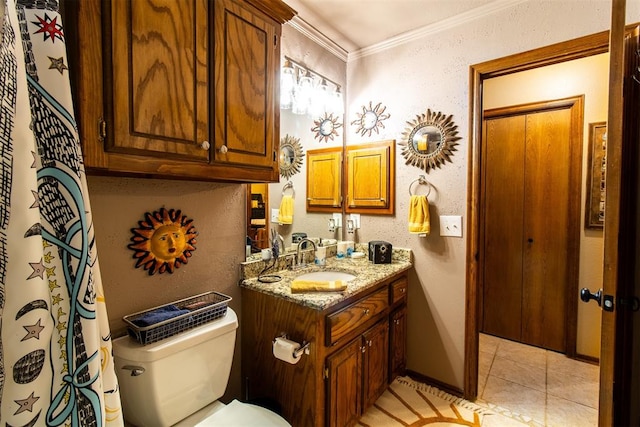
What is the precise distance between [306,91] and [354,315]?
152cm

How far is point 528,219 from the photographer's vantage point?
8.82 ft

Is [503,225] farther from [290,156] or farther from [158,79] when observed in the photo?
[158,79]

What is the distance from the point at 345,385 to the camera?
156 centimetres

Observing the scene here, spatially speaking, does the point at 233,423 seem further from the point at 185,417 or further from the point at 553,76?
the point at 553,76

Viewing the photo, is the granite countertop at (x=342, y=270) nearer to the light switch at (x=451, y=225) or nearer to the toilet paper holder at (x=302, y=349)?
the toilet paper holder at (x=302, y=349)

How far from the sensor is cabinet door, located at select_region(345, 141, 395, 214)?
233cm

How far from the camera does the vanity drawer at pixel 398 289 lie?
1.98 m

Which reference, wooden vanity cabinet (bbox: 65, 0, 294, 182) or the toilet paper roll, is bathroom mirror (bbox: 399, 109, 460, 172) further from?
the toilet paper roll

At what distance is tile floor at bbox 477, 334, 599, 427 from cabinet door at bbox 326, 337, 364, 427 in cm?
80

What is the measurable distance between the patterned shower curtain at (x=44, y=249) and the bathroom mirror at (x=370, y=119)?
2.01 m

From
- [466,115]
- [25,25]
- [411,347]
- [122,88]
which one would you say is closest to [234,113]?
[122,88]

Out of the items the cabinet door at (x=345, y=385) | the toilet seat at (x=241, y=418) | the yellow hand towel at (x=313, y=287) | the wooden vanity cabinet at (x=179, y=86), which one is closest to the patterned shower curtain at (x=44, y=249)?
the wooden vanity cabinet at (x=179, y=86)

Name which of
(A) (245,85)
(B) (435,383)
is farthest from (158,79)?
(B) (435,383)

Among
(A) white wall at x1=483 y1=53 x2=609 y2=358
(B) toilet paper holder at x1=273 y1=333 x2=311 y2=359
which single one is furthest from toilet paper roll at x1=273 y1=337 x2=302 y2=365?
(A) white wall at x1=483 y1=53 x2=609 y2=358
